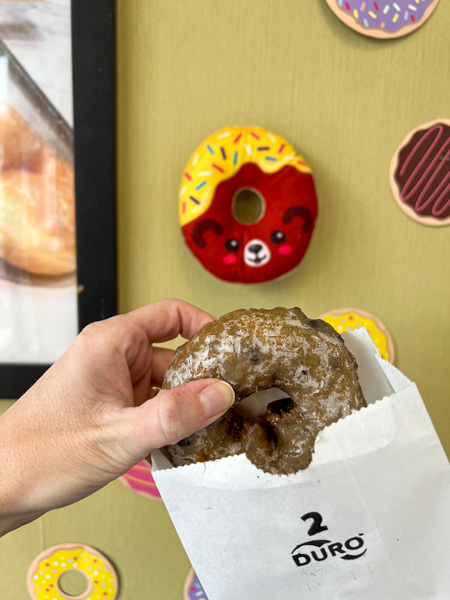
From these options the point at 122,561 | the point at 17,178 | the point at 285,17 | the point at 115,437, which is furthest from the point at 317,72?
the point at 122,561

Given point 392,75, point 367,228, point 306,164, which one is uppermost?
point 392,75

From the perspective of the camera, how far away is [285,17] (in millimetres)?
907

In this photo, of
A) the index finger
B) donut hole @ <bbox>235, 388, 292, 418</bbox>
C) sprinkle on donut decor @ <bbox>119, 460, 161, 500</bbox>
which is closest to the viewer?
donut hole @ <bbox>235, 388, 292, 418</bbox>

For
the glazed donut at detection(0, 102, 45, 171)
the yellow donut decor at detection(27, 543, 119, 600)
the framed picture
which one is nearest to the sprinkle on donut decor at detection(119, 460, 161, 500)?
the yellow donut decor at detection(27, 543, 119, 600)

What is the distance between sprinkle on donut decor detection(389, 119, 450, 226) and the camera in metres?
0.94

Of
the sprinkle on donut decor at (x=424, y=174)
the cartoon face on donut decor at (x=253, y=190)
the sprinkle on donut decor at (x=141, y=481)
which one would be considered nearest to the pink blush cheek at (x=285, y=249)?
the cartoon face on donut decor at (x=253, y=190)

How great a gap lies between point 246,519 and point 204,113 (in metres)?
0.76

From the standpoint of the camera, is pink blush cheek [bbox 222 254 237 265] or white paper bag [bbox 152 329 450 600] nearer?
white paper bag [bbox 152 329 450 600]

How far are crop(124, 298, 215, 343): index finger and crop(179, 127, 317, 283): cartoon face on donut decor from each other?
106 mm

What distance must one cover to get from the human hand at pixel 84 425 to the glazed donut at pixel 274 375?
0.12ft

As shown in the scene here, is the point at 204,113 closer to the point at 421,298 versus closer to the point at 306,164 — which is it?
the point at 306,164

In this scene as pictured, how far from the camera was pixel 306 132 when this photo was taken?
95cm

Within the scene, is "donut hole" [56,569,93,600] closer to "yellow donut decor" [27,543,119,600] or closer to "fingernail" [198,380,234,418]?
"yellow donut decor" [27,543,119,600]

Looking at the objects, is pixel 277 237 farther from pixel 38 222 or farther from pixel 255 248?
pixel 38 222
